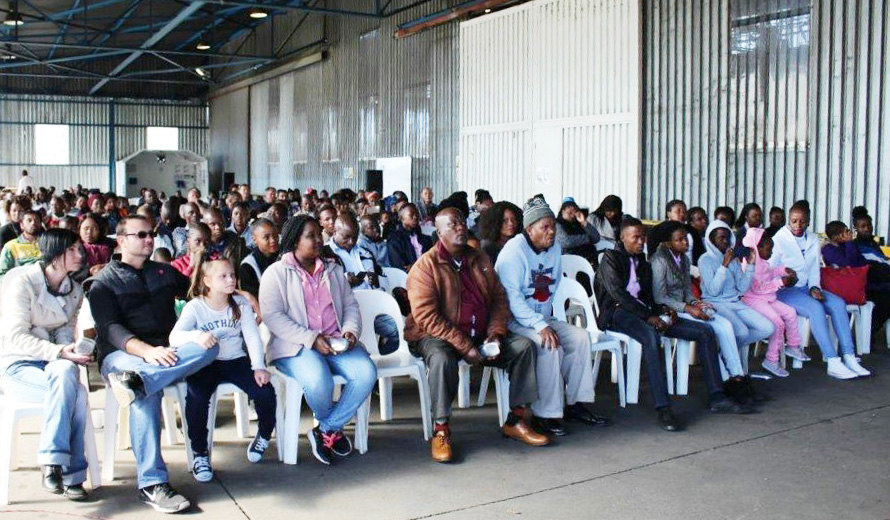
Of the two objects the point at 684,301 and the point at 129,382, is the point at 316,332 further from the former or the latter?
the point at 684,301

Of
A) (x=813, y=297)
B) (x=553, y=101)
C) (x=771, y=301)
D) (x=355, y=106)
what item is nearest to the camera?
(x=771, y=301)

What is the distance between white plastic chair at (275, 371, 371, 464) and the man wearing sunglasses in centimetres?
49

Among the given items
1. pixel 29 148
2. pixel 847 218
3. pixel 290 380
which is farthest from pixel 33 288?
pixel 29 148

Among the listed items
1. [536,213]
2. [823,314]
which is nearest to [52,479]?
[536,213]

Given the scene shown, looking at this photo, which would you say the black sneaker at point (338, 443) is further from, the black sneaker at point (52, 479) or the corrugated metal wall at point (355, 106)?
the corrugated metal wall at point (355, 106)

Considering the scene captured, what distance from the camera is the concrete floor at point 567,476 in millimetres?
3725

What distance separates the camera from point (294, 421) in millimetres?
4340

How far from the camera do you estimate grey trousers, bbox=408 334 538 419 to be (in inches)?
177

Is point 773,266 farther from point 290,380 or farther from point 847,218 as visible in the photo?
point 290,380

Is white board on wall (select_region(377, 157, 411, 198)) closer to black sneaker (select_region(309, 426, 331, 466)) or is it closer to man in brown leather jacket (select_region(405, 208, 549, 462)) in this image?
man in brown leather jacket (select_region(405, 208, 549, 462))

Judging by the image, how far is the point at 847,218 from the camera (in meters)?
8.43

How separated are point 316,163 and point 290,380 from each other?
1624cm

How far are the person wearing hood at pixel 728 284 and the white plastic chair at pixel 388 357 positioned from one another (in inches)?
89.7

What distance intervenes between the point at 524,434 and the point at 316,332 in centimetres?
123
